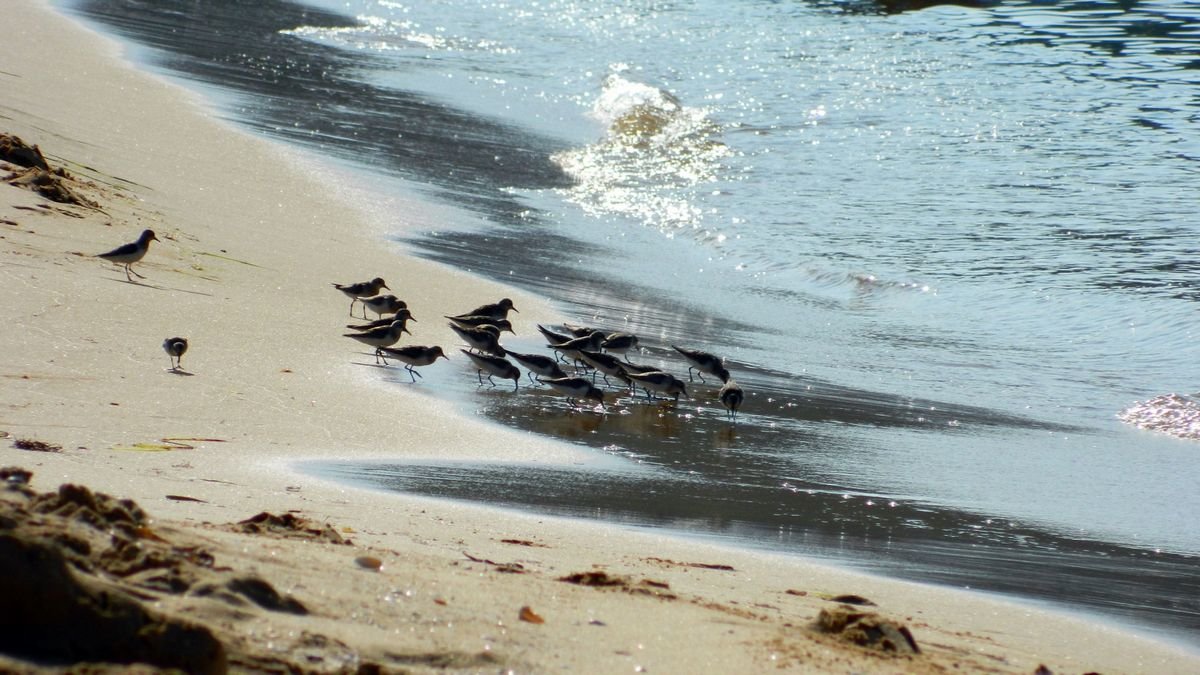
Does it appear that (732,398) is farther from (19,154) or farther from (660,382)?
(19,154)

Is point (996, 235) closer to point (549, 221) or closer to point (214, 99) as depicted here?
point (549, 221)

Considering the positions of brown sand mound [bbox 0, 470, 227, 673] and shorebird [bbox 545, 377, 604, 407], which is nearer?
brown sand mound [bbox 0, 470, 227, 673]

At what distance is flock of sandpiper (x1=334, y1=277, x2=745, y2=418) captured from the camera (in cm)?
834

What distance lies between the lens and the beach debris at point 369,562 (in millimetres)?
3797

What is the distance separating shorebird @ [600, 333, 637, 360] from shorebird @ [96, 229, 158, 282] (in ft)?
10.1

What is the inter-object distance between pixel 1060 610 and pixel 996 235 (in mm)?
8989

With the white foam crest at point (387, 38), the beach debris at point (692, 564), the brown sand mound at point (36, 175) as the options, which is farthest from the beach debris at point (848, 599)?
the white foam crest at point (387, 38)

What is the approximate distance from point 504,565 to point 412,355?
4138 millimetres

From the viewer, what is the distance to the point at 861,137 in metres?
18.7

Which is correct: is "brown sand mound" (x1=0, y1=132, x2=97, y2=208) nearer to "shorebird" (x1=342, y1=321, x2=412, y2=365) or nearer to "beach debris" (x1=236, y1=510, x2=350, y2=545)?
"shorebird" (x1=342, y1=321, x2=412, y2=365)

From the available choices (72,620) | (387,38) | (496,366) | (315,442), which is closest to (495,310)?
(496,366)

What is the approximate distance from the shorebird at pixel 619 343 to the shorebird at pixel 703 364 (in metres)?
0.43

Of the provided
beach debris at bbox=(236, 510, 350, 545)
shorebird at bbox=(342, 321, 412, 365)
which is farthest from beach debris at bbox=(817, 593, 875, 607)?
shorebird at bbox=(342, 321, 412, 365)

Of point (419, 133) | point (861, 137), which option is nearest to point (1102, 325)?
point (861, 137)
